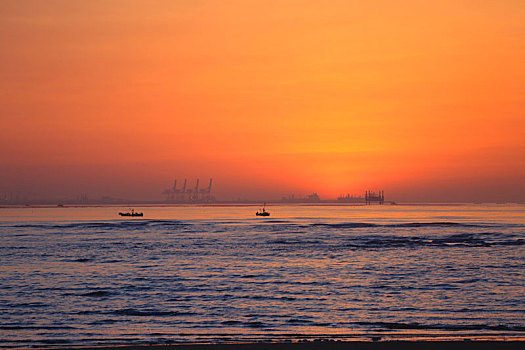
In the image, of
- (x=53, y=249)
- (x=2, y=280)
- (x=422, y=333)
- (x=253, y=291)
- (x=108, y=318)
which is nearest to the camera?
(x=422, y=333)

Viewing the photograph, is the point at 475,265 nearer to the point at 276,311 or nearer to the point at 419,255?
the point at 419,255

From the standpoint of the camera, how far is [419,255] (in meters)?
52.6

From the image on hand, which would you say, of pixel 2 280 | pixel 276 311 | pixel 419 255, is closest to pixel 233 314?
pixel 276 311

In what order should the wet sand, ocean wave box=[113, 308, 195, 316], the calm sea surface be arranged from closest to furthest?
1. the wet sand
2. the calm sea surface
3. ocean wave box=[113, 308, 195, 316]

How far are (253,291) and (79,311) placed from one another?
9.60m

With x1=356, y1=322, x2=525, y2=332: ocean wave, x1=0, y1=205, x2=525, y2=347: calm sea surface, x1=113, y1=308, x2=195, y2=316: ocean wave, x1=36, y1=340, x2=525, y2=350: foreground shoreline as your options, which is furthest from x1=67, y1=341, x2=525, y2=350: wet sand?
x1=113, y1=308, x2=195, y2=316: ocean wave

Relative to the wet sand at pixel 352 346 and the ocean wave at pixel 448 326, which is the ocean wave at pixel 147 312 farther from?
the wet sand at pixel 352 346

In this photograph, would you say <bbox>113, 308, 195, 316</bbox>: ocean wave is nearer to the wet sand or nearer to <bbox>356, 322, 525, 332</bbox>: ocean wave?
<bbox>356, 322, 525, 332</bbox>: ocean wave

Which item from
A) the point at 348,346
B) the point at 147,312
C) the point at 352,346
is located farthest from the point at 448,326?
the point at 147,312

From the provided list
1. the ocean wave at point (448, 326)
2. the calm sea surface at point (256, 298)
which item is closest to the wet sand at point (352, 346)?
the calm sea surface at point (256, 298)

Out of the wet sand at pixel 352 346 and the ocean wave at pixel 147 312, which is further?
the ocean wave at pixel 147 312

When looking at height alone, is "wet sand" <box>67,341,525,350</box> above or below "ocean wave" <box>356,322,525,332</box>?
above

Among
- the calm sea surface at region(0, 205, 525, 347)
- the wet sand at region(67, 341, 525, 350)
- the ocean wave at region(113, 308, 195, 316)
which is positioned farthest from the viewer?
the ocean wave at region(113, 308, 195, 316)

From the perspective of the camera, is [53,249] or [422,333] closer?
[422,333]
